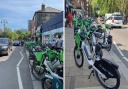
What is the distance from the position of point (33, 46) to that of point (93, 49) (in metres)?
0.88

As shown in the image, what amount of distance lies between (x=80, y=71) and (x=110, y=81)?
9.7 inches

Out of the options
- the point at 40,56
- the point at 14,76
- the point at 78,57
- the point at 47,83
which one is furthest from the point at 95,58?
the point at 14,76

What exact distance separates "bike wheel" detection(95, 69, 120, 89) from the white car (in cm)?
32

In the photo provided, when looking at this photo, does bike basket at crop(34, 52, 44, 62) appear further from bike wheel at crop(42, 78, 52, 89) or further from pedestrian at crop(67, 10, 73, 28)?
pedestrian at crop(67, 10, 73, 28)

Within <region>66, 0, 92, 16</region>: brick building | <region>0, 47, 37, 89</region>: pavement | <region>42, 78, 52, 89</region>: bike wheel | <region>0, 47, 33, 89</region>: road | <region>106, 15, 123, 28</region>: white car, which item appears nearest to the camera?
<region>106, 15, 123, 28</region>: white car

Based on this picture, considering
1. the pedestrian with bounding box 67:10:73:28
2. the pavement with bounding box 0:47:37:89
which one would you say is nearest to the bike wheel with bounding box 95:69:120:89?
the pedestrian with bounding box 67:10:73:28

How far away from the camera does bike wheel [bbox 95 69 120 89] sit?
2312 mm

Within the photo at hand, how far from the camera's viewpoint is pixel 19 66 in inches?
194

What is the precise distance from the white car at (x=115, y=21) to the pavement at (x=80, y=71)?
175 mm

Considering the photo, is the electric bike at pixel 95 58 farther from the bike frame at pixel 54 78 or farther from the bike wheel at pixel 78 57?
the bike frame at pixel 54 78

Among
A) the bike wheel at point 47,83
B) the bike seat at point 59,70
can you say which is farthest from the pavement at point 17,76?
the bike seat at point 59,70

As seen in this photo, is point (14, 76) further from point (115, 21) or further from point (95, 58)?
point (115, 21)

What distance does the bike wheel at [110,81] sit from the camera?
231 cm

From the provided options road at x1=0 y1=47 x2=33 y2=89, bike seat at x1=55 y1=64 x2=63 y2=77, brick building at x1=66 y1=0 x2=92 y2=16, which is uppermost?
brick building at x1=66 y1=0 x2=92 y2=16
